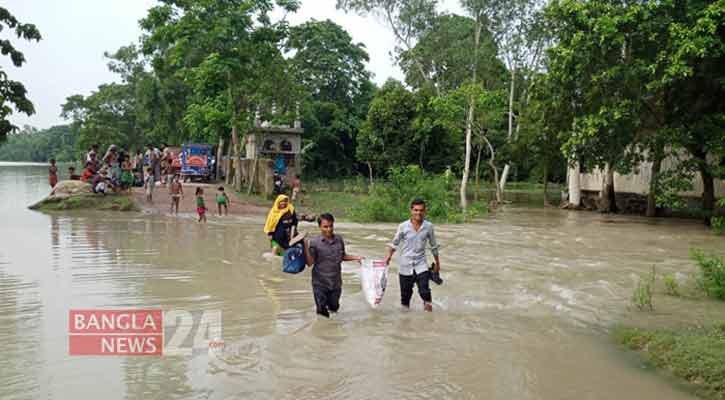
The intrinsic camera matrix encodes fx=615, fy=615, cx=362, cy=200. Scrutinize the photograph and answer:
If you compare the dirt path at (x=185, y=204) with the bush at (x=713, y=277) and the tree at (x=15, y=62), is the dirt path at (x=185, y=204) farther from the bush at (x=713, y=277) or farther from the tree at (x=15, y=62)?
the bush at (x=713, y=277)

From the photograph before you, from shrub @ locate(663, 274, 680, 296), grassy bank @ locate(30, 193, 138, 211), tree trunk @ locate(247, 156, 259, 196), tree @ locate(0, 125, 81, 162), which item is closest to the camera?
shrub @ locate(663, 274, 680, 296)

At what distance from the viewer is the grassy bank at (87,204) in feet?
68.1

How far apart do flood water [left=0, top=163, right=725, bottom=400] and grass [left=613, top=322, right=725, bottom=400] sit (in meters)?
0.24

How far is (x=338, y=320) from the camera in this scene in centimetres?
770

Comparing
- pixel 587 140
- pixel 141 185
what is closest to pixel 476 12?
pixel 587 140

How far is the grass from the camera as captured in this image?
5.41 metres

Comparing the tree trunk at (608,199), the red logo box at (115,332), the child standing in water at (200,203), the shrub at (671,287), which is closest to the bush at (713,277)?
the shrub at (671,287)

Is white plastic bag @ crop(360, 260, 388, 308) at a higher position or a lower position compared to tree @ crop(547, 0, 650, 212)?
lower

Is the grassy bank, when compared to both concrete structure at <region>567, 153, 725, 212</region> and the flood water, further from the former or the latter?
concrete structure at <region>567, 153, 725, 212</region>

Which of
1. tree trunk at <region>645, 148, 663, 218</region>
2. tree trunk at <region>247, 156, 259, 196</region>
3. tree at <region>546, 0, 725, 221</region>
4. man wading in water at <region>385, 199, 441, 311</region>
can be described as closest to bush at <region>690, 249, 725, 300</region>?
man wading in water at <region>385, 199, 441, 311</region>

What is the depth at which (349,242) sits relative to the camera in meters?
15.3

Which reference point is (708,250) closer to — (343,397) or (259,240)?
(259,240)

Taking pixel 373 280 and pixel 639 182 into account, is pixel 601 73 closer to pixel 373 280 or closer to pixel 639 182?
pixel 639 182

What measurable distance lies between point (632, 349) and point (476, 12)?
25514mm
